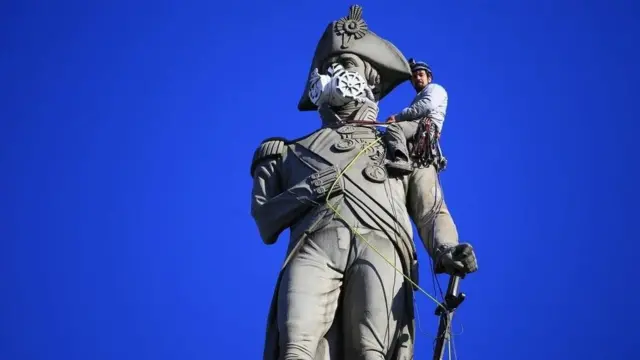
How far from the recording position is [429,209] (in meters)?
14.5

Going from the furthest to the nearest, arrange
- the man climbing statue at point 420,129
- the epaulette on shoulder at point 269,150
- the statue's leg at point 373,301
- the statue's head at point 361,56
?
the statue's head at point 361,56, the epaulette on shoulder at point 269,150, the man climbing statue at point 420,129, the statue's leg at point 373,301

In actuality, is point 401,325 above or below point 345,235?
below

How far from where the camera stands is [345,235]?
13828mm

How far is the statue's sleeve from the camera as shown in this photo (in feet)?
46.5

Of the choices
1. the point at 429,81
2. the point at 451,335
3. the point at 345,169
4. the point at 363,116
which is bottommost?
the point at 451,335

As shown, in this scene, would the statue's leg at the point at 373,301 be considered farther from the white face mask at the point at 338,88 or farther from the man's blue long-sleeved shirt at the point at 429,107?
the man's blue long-sleeved shirt at the point at 429,107

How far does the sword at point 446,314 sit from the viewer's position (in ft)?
42.0

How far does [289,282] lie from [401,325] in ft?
4.09

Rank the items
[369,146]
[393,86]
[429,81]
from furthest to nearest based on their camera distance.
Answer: [429,81] → [393,86] → [369,146]

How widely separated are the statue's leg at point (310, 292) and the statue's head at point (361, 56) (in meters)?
2.89

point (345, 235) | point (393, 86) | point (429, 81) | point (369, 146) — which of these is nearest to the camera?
point (345, 235)

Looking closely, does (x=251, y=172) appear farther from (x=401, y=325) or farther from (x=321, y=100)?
(x=401, y=325)

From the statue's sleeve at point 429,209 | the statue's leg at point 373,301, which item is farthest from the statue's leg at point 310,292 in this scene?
the statue's sleeve at point 429,209

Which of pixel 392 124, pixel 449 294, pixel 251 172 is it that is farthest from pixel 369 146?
pixel 449 294
